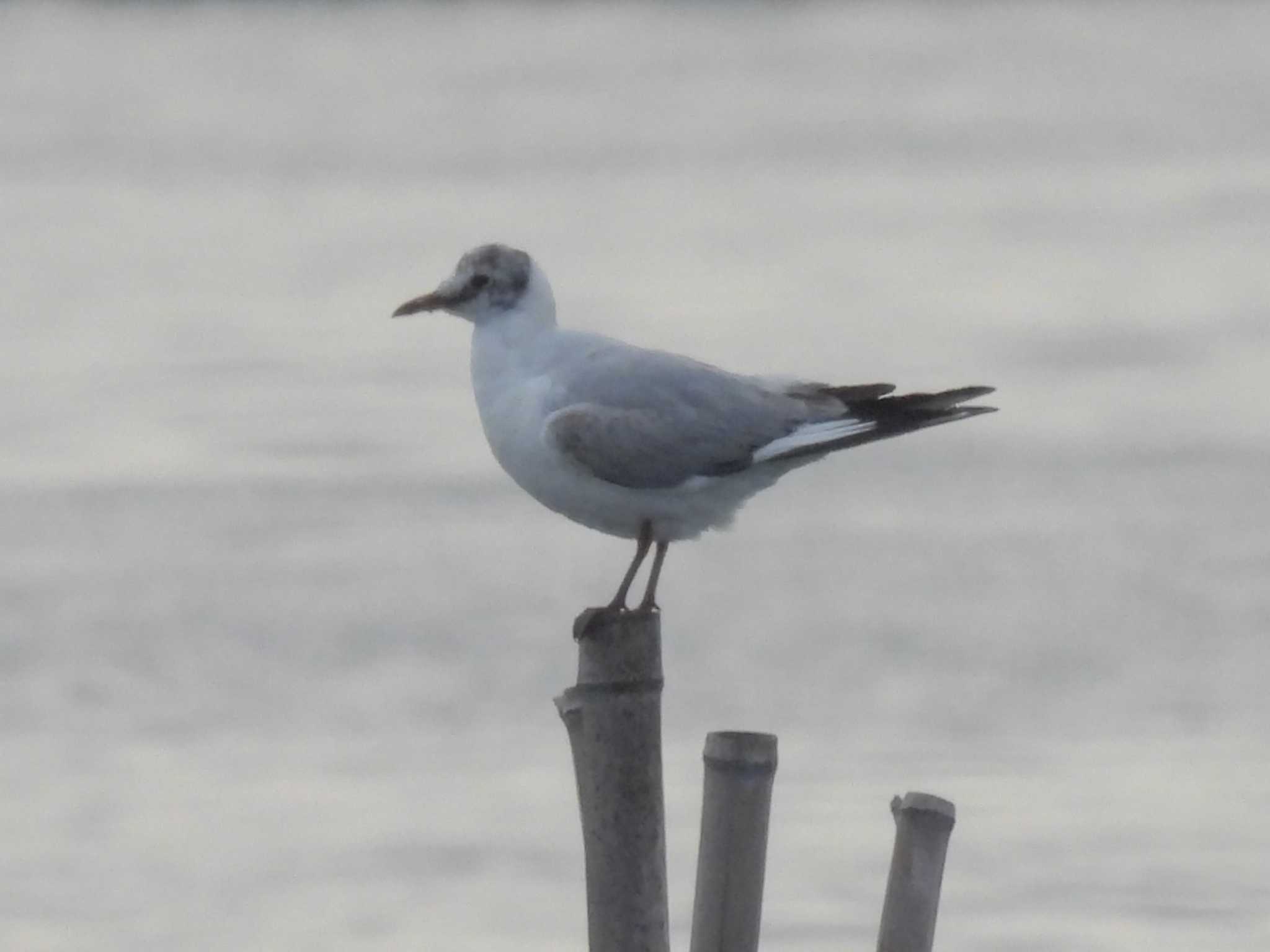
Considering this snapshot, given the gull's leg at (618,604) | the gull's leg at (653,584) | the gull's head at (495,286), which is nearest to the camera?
the gull's leg at (618,604)

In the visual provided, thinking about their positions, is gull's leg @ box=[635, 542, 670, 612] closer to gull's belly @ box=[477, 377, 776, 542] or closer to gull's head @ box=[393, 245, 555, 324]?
gull's belly @ box=[477, 377, 776, 542]

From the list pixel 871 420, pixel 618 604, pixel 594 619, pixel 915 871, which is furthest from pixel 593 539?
pixel 915 871

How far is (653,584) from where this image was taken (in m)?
5.68

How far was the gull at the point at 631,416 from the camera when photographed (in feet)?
18.6

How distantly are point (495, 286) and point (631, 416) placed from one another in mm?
432

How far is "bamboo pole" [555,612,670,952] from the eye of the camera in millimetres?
4828

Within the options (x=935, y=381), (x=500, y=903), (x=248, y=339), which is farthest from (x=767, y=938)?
(x=248, y=339)

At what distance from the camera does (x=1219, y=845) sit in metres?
8.41

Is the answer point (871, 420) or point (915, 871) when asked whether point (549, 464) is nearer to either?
point (871, 420)

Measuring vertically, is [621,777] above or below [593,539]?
below

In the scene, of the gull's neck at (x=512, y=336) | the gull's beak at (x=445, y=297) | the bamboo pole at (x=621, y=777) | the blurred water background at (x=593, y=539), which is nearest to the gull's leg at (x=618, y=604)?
the bamboo pole at (x=621, y=777)

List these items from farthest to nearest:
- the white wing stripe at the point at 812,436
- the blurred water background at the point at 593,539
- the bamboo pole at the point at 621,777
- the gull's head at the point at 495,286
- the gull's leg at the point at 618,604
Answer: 1. the blurred water background at the point at 593,539
2. the gull's head at the point at 495,286
3. the white wing stripe at the point at 812,436
4. the gull's leg at the point at 618,604
5. the bamboo pole at the point at 621,777

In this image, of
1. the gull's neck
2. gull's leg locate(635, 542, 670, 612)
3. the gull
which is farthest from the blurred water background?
the gull's neck

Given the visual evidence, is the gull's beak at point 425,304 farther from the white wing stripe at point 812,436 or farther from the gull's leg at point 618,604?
the white wing stripe at point 812,436
